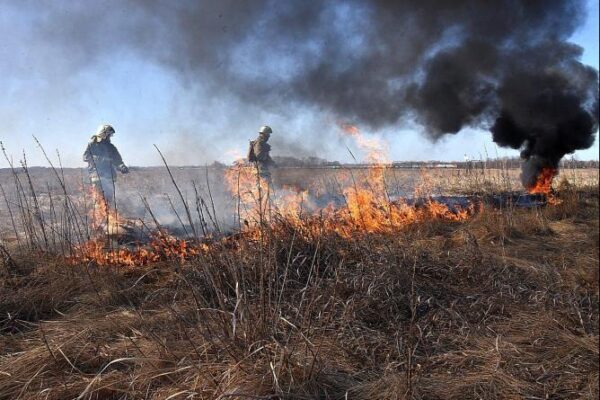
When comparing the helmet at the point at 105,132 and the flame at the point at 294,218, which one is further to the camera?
the helmet at the point at 105,132

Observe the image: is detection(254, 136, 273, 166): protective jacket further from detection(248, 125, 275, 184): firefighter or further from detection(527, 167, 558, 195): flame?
detection(527, 167, 558, 195): flame

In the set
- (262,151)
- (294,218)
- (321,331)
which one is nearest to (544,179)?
(262,151)

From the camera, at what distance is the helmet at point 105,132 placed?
356 inches

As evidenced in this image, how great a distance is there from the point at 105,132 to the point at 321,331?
305 inches

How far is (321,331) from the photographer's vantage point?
9.57 ft

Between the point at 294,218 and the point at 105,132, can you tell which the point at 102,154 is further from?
the point at 294,218

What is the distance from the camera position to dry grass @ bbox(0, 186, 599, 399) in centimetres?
229

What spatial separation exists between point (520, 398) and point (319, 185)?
1085 centimetres

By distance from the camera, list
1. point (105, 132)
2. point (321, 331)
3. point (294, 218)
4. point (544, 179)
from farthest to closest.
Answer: point (544, 179), point (105, 132), point (294, 218), point (321, 331)

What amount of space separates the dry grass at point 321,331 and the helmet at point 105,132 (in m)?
4.98

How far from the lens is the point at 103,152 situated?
9.12 metres

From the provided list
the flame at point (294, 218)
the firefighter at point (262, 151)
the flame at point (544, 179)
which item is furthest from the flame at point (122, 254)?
the flame at point (544, 179)

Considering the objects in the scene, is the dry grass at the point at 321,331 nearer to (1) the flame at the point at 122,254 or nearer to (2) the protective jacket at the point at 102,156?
(1) the flame at the point at 122,254

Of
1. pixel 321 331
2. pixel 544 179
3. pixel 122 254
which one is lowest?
pixel 321 331
